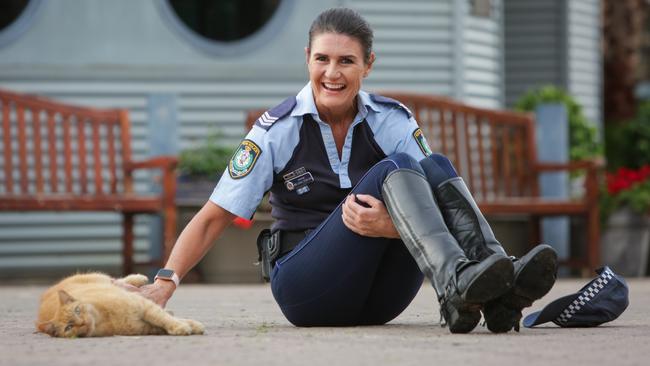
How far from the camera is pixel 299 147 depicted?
491 centimetres

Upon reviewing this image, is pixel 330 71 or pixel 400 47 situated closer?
pixel 330 71

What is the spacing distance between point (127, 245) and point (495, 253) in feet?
22.4

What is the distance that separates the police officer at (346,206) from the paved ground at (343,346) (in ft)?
0.45

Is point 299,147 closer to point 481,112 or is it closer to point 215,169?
point 215,169

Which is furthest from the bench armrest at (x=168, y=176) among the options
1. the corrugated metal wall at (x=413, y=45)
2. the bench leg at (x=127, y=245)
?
the corrugated metal wall at (x=413, y=45)

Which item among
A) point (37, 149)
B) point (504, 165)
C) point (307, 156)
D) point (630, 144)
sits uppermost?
point (307, 156)

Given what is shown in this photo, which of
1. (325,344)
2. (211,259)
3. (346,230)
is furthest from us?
(211,259)

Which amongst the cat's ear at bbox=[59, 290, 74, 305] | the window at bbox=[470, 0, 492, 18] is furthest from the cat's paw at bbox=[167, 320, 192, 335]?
the window at bbox=[470, 0, 492, 18]

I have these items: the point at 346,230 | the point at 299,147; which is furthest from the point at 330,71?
the point at 346,230

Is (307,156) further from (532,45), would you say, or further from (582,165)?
(532,45)

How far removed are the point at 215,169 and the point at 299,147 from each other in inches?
229

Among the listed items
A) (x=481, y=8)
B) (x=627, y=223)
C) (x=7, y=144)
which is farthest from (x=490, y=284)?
(x=481, y=8)

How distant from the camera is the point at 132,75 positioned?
12258 mm

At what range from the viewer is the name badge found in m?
4.88
